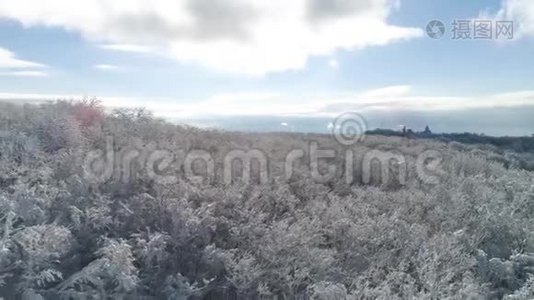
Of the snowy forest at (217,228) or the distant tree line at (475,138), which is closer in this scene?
the snowy forest at (217,228)

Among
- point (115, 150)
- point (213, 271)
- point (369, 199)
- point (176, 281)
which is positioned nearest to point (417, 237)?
point (369, 199)

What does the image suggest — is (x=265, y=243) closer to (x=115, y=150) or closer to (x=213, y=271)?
(x=213, y=271)

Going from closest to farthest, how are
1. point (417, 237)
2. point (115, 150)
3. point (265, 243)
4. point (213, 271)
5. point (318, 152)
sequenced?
1. point (213, 271)
2. point (265, 243)
3. point (417, 237)
4. point (115, 150)
5. point (318, 152)

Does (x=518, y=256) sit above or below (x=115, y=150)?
below

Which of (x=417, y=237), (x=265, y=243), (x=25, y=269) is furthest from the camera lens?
(x=417, y=237)

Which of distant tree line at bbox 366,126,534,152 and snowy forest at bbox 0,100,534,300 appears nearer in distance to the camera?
snowy forest at bbox 0,100,534,300

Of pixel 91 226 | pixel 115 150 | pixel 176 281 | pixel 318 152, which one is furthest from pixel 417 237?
Answer: pixel 318 152

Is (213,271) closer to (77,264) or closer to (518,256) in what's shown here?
(77,264)

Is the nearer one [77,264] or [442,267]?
[77,264]

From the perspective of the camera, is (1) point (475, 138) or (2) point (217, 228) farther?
(1) point (475, 138)

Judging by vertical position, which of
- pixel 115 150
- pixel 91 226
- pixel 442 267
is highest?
pixel 115 150
